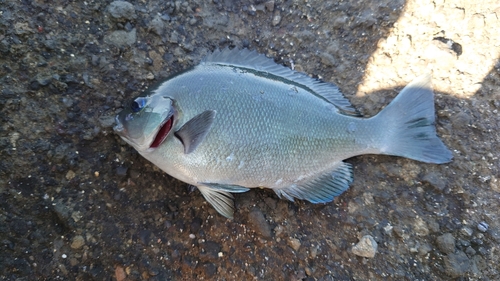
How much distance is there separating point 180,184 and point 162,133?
0.43m

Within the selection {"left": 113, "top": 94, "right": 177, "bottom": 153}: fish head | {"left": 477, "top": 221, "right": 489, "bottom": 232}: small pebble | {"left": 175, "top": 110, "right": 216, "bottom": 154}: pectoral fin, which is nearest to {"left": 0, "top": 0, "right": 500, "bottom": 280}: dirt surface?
{"left": 477, "top": 221, "right": 489, "bottom": 232}: small pebble

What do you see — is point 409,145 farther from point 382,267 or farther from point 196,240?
point 196,240

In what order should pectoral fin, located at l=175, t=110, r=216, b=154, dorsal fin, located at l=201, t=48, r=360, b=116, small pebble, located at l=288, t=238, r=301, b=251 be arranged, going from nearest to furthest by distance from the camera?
1. pectoral fin, located at l=175, t=110, r=216, b=154
2. small pebble, located at l=288, t=238, r=301, b=251
3. dorsal fin, located at l=201, t=48, r=360, b=116

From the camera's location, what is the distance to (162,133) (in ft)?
6.28

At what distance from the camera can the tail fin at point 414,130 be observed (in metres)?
2.05

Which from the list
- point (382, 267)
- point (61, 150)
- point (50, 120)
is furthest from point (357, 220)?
point (50, 120)

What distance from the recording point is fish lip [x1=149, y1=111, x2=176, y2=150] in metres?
1.90

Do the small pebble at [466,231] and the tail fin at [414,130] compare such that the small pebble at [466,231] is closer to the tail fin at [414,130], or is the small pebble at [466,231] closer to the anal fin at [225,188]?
the tail fin at [414,130]

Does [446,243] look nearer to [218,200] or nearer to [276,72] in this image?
[218,200]

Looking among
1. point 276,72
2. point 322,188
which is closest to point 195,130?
point 276,72

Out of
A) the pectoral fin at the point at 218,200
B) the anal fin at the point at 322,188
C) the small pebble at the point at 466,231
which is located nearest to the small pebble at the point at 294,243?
the anal fin at the point at 322,188

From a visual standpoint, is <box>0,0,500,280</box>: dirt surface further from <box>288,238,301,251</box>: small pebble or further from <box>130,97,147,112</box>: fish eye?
<box>130,97,147,112</box>: fish eye

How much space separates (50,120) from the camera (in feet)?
6.63

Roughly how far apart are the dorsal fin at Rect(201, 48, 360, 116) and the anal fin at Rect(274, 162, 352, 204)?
0.43m
